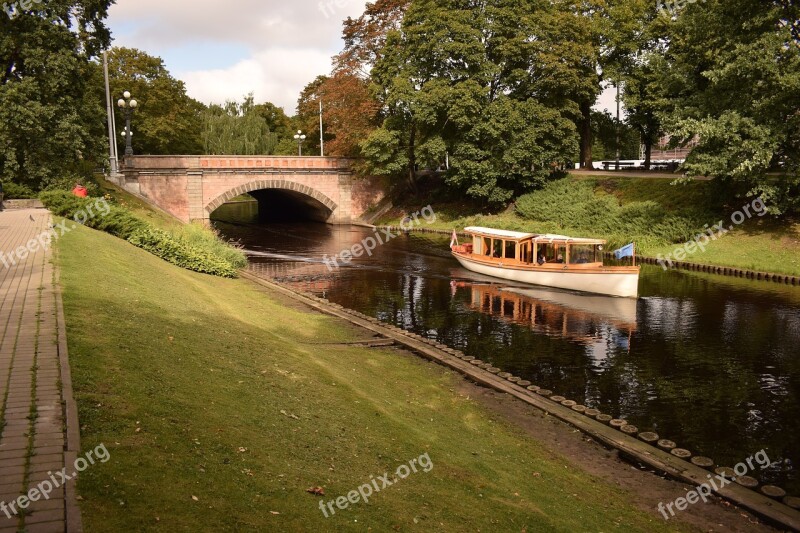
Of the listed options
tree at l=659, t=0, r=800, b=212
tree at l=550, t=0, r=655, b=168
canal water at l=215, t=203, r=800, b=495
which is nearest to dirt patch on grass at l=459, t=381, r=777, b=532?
canal water at l=215, t=203, r=800, b=495

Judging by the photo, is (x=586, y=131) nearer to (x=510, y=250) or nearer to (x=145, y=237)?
(x=510, y=250)

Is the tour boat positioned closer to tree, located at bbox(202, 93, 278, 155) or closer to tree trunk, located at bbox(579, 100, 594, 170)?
tree trunk, located at bbox(579, 100, 594, 170)

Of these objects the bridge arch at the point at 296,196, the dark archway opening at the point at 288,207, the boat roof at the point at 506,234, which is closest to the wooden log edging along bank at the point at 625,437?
the boat roof at the point at 506,234

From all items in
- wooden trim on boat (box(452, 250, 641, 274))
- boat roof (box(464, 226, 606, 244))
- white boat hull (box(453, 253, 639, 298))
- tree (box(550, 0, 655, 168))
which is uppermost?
tree (box(550, 0, 655, 168))

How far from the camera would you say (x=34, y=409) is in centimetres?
1044

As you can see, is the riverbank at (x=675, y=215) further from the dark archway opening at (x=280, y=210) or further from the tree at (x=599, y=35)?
the dark archway opening at (x=280, y=210)

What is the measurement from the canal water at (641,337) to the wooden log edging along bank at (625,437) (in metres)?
1.07

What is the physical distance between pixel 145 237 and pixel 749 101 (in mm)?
35666

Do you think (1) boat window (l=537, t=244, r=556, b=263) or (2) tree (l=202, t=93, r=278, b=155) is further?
(2) tree (l=202, t=93, r=278, b=155)

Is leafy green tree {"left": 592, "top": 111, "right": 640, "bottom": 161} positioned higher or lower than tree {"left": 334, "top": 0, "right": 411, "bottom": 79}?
lower

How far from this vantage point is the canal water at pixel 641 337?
57.7 feet

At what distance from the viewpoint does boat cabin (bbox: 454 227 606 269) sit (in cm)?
3628

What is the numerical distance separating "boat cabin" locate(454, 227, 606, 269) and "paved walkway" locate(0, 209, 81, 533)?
86.7 feet

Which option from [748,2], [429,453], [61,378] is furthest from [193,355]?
[748,2]
